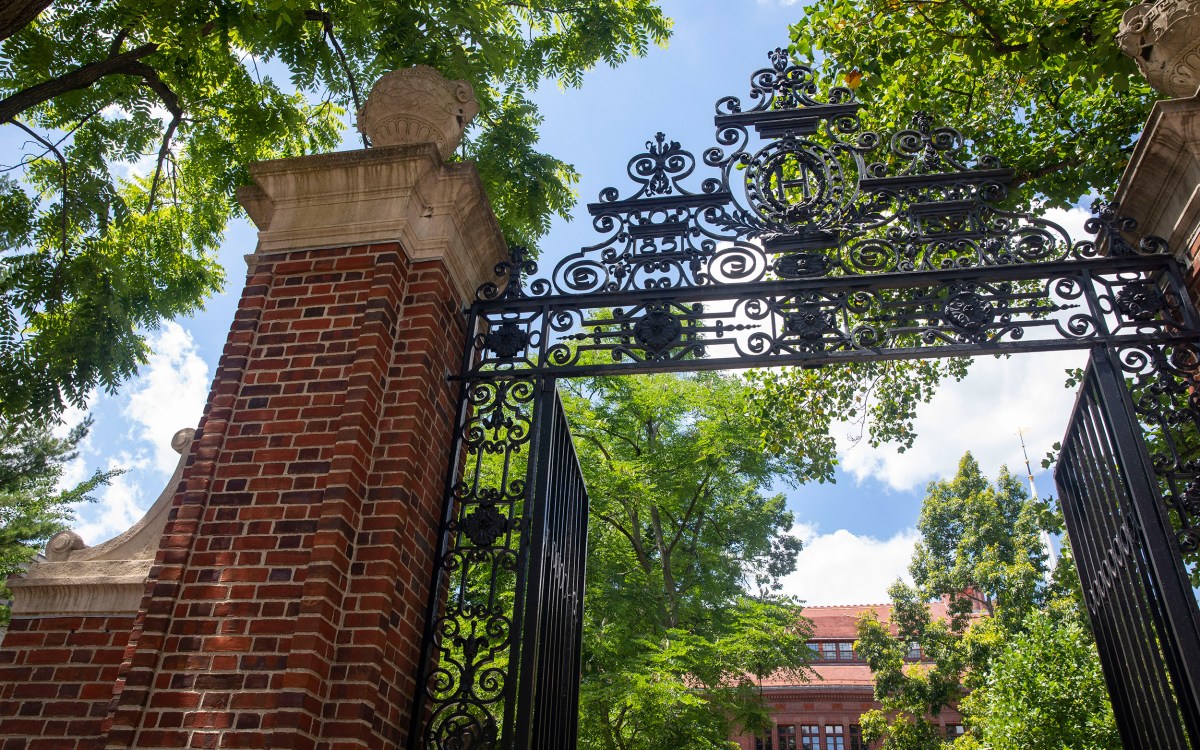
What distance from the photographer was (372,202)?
4727 mm

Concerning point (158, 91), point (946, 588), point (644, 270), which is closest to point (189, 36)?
point (158, 91)

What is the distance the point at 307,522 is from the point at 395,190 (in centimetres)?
189

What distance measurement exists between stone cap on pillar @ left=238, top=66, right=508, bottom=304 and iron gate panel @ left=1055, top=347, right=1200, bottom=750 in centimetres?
→ 348

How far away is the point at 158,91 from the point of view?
6668mm

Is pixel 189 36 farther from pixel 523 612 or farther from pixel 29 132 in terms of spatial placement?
pixel 523 612

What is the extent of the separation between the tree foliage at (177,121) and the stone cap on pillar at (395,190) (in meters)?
0.98

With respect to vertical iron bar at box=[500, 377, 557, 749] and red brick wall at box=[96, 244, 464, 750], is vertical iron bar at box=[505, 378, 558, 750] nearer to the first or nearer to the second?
vertical iron bar at box=[500, 377, 557, 749]

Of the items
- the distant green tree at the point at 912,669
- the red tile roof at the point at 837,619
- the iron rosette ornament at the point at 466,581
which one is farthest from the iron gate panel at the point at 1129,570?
the red tile roof at the point at 837,619

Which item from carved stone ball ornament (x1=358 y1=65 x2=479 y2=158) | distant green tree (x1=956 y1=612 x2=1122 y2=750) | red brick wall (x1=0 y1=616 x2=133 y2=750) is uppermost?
carved stone ball ornament (x1=358 y1=65 x2=479 y2=158)

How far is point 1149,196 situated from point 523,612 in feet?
13.4

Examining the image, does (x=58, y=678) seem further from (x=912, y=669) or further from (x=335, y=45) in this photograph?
(x=912, y=669)

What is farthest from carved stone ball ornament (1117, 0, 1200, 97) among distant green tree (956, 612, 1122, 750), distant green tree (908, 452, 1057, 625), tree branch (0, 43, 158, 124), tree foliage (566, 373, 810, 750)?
distant green tree (908, 452, 1057, 625)

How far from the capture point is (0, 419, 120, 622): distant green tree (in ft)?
47.7

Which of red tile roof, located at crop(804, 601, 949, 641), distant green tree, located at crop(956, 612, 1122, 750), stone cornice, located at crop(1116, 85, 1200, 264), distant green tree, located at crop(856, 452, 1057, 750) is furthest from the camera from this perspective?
red tile roof, located at crop(804, 601, 949, 641)
